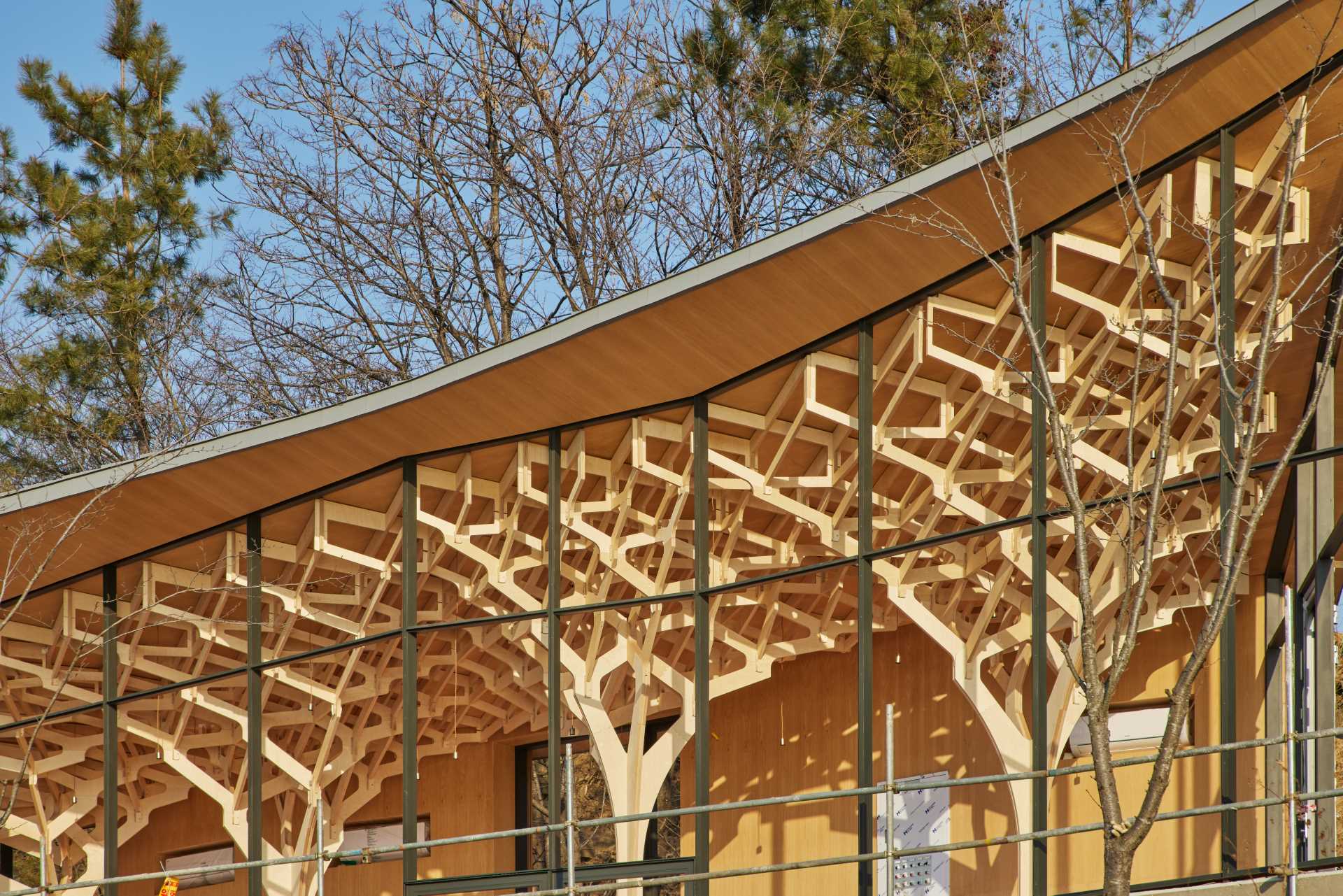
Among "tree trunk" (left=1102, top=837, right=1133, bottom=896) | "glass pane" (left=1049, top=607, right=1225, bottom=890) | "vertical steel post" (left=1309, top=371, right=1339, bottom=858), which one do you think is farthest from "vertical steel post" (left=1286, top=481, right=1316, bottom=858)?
"tree trunk" (left=1102, top=837, right=1133, bottom=896)

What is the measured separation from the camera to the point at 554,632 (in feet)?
46.4

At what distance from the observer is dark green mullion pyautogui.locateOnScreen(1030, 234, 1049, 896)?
37.3 ft

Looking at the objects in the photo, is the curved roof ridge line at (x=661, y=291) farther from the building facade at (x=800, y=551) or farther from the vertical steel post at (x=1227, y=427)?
the vertical steel post at (x=1227, y=427)

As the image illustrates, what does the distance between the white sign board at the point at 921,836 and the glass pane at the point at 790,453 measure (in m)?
3.15

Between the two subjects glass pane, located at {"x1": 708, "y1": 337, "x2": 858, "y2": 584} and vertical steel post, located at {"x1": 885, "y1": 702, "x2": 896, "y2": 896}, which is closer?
vertical steel post, located at {"x1": 885, "y1": 702, "x2": 896, "y2": 896}

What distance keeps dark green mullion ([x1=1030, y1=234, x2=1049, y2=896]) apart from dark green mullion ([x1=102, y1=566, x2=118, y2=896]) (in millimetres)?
8661

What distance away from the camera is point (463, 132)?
25953mm

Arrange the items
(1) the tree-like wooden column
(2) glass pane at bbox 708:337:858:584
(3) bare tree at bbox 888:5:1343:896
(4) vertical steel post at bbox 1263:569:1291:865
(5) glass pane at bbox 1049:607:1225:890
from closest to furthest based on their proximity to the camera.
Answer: (3) bare tree at bbox 888:5:1343:896, (1) the tree-like wooden column, (2) glass pane at bbox 708:337:858:584, (4) vertical steel post at bbox 1263:569:1291:865, (5) glass pane at bbox 1049:607:1225:890

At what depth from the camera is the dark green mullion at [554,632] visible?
45.2ft

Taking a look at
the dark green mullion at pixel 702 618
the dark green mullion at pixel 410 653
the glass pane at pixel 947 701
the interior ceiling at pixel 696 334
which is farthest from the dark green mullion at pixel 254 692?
the glass pane at pixel 947 701

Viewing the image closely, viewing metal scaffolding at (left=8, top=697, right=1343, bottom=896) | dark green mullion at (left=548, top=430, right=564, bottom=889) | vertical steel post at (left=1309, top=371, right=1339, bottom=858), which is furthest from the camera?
dark green mullion at (left=548, top=430, right=564, bottom=889)

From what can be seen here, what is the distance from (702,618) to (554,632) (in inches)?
54.0

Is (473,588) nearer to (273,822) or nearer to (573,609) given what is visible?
(573,609)

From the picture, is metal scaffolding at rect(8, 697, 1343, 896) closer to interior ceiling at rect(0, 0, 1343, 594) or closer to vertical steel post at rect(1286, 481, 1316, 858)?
vertical steel post at rect(1286, 481, 1316, 858)
